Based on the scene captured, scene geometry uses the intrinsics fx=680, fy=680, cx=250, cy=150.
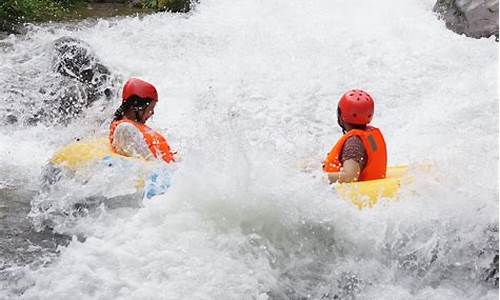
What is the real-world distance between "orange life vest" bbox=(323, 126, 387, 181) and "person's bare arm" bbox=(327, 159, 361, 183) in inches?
4.3

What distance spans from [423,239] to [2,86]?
6.19 m

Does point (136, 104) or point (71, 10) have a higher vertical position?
point (71, 10)

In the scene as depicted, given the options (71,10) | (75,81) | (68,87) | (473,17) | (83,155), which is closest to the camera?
(83,155)

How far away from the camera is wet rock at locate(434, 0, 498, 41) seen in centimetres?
984

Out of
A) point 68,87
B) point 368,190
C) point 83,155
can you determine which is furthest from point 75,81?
point 368,190

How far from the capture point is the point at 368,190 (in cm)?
468

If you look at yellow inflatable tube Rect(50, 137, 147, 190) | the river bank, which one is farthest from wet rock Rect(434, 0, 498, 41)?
yellow inflatable tube Rect(50, 137, 147, 190)

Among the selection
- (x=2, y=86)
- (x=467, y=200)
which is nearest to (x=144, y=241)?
(x=467, y=200)

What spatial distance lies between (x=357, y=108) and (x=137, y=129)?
1.77 meters

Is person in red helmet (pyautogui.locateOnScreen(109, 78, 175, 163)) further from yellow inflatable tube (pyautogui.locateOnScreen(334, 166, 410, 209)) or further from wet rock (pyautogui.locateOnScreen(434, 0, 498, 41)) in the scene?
wet rock (pyautogui.locateOnScreen(434, 0, 498, 41))

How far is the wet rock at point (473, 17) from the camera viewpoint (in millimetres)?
9836

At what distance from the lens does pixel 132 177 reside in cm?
529

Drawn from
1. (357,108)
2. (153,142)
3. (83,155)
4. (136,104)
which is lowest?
(83,155)

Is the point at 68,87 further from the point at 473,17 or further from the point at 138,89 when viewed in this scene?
the point at 473,17
